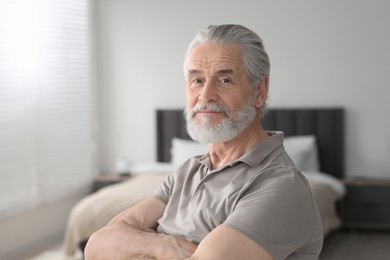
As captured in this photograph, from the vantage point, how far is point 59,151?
522cm

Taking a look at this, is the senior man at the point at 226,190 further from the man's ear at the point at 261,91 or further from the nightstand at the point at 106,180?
the nightstand at the point at 106,180

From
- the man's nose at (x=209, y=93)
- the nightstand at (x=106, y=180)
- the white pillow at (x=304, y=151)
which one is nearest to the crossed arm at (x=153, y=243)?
the man's nose at (x=209, y=93)

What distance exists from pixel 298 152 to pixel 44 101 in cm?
208

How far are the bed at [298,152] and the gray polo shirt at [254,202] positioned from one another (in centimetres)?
252

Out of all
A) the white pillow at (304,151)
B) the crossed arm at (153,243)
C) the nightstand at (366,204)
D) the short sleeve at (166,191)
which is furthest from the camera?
the white pillow at (304,151)

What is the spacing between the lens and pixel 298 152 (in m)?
5.01

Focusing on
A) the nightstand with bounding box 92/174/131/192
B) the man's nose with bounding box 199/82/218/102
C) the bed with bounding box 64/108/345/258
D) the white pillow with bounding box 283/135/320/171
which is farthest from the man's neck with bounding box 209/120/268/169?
the nightstand with bounding box 92/174/131/192

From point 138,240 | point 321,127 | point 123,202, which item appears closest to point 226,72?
point 138,240

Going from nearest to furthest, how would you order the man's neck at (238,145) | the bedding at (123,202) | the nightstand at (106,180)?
the man's neck at (238,145) < the bedding at (123,202) < the nightstand at (106,180)

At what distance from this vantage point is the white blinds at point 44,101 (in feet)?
15.0

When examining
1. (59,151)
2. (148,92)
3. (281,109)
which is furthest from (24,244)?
(281,109)

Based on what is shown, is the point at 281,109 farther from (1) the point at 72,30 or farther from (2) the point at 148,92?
(1) the point at 72,30

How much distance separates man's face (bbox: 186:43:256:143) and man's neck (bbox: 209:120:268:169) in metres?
0.04

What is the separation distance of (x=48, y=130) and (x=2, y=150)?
0.62 metres
